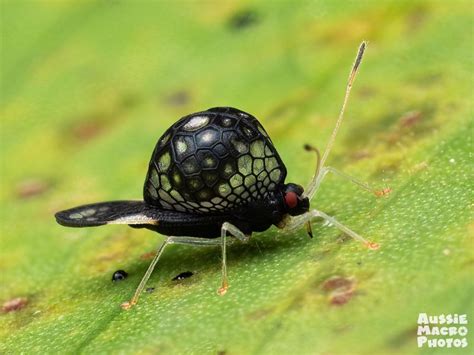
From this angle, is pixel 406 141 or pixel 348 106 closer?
pixel 406 141

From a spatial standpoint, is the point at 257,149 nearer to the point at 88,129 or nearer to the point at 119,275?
the point at 119,275

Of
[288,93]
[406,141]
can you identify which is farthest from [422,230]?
[288,93]

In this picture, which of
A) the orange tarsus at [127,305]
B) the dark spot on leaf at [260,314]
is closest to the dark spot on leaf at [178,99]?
the orange tarsus at [127,305]

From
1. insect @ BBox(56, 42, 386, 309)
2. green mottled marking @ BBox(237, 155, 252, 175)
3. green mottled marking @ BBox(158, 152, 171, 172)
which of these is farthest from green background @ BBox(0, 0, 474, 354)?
green mottled marking @ BBox(158, 152, 171, 172)

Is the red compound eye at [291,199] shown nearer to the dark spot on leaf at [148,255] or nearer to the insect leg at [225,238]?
the insect leg at [225,238]

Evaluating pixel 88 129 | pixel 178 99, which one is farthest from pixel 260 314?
pixel 88 129

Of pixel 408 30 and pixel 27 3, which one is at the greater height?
pixel 27 3

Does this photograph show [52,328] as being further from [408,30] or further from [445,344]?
[408,30]
